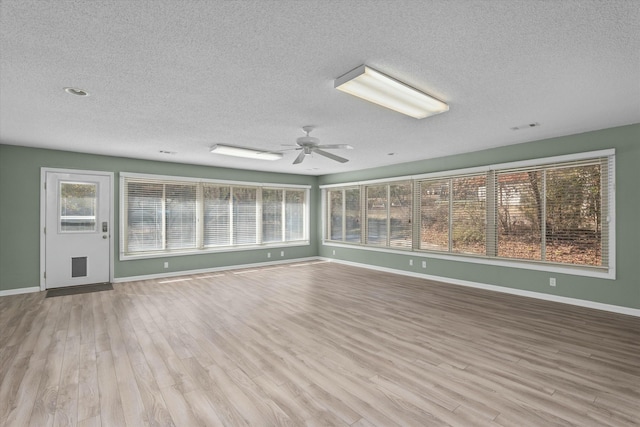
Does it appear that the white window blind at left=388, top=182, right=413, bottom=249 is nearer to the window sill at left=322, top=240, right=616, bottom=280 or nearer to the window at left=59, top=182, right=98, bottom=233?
the window sill at left=322, top=240, right=616, bottom=280

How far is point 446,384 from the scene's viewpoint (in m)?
2.40

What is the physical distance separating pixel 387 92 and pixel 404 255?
4.65m

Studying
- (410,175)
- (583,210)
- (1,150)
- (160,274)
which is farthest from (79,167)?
(583,210)

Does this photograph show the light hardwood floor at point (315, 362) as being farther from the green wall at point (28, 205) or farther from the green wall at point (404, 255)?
the green wall at point (28, 205)

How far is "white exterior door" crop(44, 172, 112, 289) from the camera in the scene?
5426 millimetres

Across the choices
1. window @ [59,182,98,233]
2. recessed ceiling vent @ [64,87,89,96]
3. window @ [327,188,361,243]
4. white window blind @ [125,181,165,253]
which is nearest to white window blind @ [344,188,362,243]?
window @ [327,188,361,243]

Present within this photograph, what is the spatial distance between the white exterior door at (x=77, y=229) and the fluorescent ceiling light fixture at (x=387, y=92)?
18.1 ft

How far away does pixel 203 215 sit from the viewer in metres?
7.07

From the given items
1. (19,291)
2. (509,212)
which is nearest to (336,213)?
(509,212)

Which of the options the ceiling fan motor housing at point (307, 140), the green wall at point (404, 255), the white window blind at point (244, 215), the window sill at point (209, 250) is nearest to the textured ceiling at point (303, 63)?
the ceiling fan motor housing at point (307, 140)

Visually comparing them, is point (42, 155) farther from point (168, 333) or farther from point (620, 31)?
point (620, 31)

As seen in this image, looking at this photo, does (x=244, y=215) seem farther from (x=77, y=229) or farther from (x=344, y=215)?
(x=77, y=229)

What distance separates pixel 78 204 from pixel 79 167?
685mm

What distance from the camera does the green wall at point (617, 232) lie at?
13.0 ft
